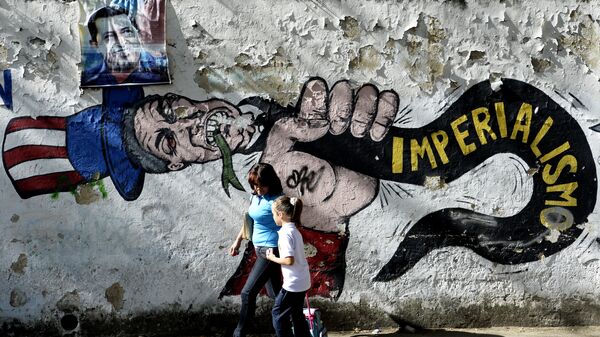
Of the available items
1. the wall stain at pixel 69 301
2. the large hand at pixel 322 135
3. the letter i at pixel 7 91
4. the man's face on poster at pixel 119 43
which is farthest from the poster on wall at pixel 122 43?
the wall stain at pixel 69 301

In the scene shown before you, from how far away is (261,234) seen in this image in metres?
5.69

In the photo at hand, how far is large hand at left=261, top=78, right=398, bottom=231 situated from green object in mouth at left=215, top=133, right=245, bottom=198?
0.28 meters

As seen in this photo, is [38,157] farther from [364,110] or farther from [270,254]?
[364,110]

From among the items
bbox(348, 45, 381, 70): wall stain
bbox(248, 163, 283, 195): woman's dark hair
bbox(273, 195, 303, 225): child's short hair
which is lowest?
bbox(273, 195, 303, 225): child's short hair

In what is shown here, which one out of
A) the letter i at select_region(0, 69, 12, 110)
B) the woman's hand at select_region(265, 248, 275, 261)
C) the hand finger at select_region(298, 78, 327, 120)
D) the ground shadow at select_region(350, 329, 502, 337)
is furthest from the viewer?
the ground shadow at select_region(350, 329, 502, 337)

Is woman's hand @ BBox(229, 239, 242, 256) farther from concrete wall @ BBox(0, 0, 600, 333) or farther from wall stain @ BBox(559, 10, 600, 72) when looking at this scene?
wall stain @ BBox(559, 10, 600, 72)

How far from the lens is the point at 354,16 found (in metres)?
6.21

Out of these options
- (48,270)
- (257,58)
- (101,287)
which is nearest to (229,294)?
(101,287)

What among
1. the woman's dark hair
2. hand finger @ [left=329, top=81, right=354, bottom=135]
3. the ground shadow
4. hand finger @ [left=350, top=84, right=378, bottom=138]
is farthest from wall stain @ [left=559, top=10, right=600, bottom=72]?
the woman's dark hair

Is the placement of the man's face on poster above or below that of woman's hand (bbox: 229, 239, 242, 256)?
above

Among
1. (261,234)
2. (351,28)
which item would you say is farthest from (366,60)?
(261,234)

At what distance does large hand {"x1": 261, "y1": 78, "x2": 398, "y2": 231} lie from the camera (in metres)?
6.24

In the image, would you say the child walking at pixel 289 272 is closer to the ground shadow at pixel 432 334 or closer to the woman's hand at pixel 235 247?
Result: the woman's hand at pixel 235 247

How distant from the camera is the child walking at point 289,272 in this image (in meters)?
5.33
